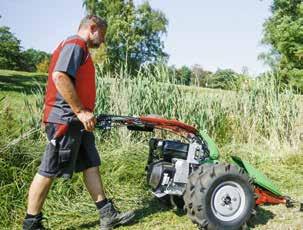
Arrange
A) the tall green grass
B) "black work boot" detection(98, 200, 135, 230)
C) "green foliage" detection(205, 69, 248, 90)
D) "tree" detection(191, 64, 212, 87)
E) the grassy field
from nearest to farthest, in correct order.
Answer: "black work boot" detection(98, 200, 135, 230)
the grassy field
the tall green grass
"tree" detection(191, 64, 212, 87)
"green foliage" detection(205, 69, 248, 90)

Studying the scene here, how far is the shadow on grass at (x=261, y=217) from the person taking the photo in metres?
4.54

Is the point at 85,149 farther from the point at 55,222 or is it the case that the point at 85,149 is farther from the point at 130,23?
Answer: the point at 130,23

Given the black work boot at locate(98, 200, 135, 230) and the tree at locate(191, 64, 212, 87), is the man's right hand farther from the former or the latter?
the tree at locate(191, 64, 212, 87)

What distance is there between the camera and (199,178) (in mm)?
4062

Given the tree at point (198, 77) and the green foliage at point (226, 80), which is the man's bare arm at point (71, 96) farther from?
the green foliage at point (226, 80)

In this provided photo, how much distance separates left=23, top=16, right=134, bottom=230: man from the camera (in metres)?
3.82

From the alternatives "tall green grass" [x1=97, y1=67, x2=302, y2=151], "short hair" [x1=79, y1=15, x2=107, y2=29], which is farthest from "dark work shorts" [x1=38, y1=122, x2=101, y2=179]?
"tall green grass" [x1=97, y1=67, x2=302, y2=151]

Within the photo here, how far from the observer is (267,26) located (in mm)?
34688

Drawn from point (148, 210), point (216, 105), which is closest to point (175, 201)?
point (148, 210)

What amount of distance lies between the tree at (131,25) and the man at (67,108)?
104ft

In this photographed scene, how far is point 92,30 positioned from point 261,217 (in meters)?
2.47

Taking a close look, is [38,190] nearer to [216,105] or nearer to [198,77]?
[216,105]

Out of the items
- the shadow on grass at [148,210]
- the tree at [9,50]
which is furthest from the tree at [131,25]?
the shadow on grass at [148,210]

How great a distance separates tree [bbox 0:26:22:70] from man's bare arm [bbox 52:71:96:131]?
2236 inches
